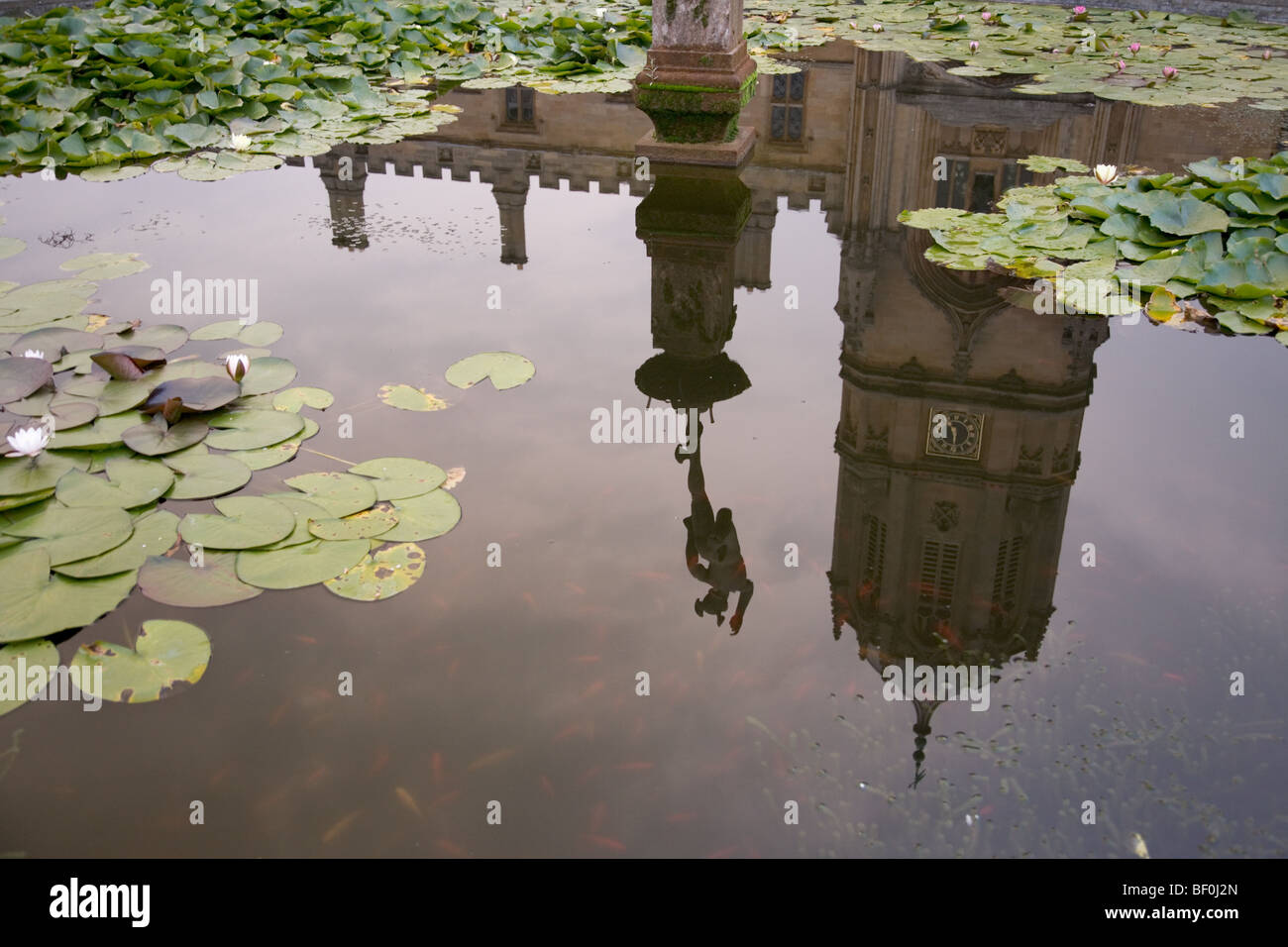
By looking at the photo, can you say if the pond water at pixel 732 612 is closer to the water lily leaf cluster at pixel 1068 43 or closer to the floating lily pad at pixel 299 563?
the floating lily pad at pixel 299 563

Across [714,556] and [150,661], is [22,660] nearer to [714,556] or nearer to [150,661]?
[150,661]

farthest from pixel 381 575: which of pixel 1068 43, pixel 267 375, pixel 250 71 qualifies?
pixel 1068 43

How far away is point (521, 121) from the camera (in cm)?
1330

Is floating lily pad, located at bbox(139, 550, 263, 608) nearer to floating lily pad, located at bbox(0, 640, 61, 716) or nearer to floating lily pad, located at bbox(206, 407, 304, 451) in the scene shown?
floating lily pad, located at bbox(0, 640, 61, 716)

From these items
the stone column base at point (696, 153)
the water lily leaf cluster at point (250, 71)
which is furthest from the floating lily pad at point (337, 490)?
the stone column base at point (696, 153)

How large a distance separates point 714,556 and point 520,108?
10.4 m

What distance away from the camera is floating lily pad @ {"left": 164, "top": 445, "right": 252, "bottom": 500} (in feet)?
17.3

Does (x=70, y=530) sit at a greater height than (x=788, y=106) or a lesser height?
lesser

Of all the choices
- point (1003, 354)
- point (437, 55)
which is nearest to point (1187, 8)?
point (437, 55)

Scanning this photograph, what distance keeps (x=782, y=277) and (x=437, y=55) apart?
10.7 m

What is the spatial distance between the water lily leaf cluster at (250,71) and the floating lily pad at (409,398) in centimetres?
584

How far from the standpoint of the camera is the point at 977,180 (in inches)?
514
